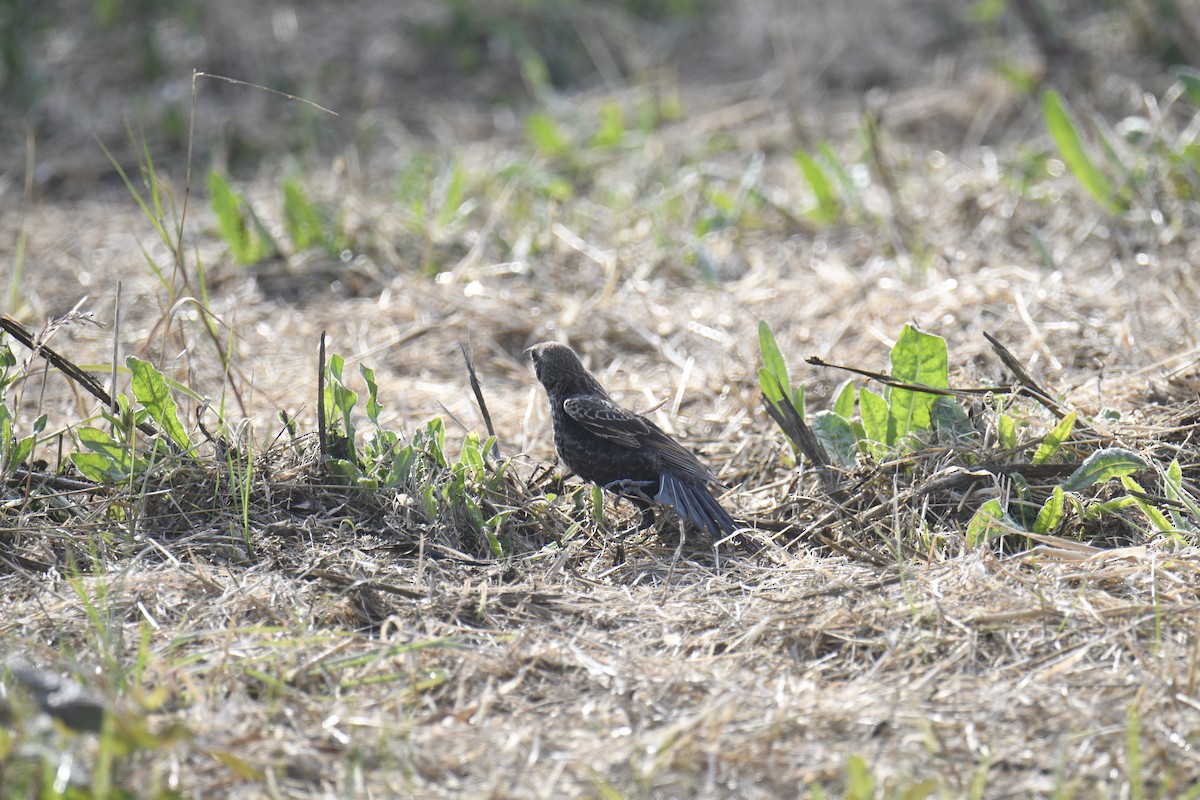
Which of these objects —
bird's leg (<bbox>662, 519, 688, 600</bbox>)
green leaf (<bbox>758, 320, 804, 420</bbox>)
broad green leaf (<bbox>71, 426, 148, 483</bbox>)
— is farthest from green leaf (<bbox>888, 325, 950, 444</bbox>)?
broad green leaf (<bbox>71, 426, 148, 483</bbox>)

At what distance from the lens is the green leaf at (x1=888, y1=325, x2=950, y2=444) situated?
12.3ft

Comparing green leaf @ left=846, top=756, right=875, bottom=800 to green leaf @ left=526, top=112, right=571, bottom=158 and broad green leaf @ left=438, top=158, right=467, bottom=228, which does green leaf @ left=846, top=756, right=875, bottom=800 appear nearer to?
broad green leaf @ left=438, top=158, right=467, bottom=228

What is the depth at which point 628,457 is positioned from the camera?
369 centimetres

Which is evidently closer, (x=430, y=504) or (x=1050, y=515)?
(x=1050, y=515)

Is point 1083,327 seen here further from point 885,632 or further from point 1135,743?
point 1135,743

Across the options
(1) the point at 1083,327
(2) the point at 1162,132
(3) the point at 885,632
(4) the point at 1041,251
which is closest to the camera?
(3) the point at 885,632

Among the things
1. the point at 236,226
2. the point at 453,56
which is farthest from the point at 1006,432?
the point at 453,56

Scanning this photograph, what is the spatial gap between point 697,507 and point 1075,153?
10.9 ft

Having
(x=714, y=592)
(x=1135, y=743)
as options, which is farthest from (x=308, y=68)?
(x=1135, y=743)

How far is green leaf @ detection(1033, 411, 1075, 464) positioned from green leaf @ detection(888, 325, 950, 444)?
1.16ft

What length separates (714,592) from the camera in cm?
320

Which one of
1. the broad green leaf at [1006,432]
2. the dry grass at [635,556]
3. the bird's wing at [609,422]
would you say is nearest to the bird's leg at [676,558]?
the dry grass at [635,556]

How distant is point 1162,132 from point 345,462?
447 centimetres

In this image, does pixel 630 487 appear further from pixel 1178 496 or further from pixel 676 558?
pixel 1178 496
